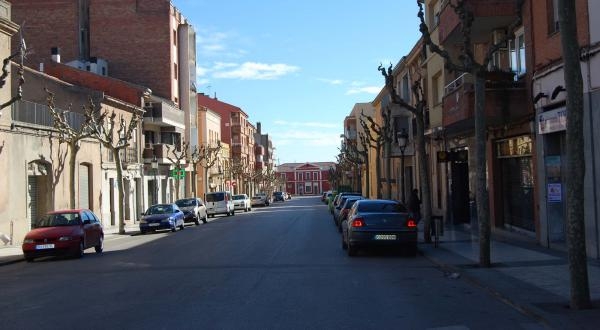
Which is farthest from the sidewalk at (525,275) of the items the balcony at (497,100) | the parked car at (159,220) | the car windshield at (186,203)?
the car windshield at (186,203)

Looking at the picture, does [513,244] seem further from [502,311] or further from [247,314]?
[247,314]

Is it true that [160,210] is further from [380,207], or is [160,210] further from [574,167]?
[574,167]

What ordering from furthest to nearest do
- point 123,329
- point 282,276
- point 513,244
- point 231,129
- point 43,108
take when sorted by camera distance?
point 231,129, point 43,108, point 513,244, point 282,276, point 123,329

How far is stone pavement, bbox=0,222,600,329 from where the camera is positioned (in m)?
8.27

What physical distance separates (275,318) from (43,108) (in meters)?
25.2

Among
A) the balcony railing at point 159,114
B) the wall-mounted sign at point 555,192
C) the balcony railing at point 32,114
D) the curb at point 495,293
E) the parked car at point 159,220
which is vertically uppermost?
the balcony railing at point 159,114

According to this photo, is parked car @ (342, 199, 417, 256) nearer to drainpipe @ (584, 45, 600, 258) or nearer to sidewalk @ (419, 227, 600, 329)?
sidewalk @ (419, 227, 600, 329)

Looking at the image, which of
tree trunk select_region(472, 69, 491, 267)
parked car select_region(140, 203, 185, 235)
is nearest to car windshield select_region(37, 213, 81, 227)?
parked car select_region(140, 203, 185, 235)

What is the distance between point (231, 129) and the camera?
10888 centimetres

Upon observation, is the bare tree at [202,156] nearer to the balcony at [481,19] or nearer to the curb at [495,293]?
the balcony at [481,19]

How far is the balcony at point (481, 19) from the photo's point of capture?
18516 mm

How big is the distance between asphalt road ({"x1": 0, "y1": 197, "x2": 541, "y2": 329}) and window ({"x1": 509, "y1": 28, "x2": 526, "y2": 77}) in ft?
21.8

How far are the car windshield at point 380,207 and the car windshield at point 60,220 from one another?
882 cm

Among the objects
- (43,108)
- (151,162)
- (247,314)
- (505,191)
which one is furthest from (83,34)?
(247,314)
